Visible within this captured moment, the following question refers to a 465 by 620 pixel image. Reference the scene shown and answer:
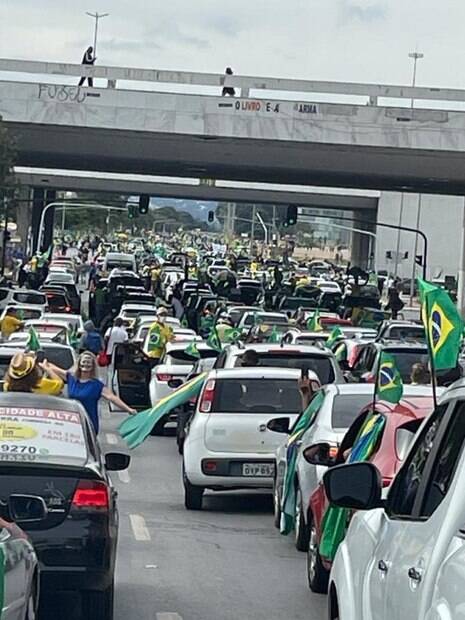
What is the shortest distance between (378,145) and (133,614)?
116 ft

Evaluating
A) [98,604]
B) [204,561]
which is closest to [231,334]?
[204,561]

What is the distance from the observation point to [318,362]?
1911 cm

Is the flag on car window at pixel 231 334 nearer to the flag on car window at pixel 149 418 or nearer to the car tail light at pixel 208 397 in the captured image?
the flag on car window at pixel 149 418

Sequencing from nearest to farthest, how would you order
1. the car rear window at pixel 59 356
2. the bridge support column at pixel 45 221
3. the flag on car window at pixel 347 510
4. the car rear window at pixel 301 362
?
the flag on car window at pixel 347 510
the car rear window at pixel 301 362
the car rear window at pixel 59 356
the bridge support column at pixel 45 221

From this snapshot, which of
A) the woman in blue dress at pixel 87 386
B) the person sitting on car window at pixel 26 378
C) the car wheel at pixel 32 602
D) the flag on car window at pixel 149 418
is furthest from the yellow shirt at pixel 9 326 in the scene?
the car wheel at pixel 32 602

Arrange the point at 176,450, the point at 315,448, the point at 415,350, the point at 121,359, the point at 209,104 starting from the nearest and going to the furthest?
1. the point at 315,448
2. the point at 176,450
3. the point at 415,350
4. the point at 121,359
5. the point at 209,104

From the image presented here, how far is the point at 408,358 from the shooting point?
77.8ft

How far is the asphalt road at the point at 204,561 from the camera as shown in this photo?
10805 mm

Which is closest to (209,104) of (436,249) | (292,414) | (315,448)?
(292,414)

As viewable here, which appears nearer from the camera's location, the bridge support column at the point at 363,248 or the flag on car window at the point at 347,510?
the flag on car window at the point at 347,510

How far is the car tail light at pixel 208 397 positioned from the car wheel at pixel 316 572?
442 centimetres

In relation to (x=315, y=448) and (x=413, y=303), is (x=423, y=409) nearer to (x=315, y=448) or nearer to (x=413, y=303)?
(x=315, y=448)

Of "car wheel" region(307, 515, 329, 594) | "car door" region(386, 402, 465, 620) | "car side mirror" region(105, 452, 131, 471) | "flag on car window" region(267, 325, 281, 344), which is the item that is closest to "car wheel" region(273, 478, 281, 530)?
"car wheel" region(307, 515, 329, 594)

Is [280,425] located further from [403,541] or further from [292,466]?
[403,541]
